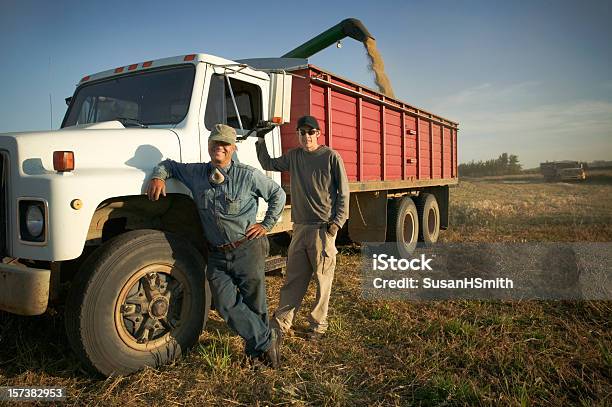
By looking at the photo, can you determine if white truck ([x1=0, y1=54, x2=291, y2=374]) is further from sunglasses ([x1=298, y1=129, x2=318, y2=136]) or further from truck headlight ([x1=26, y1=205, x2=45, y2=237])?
sunglasses ([x1=298, y1=129, x2=318, y2=136])

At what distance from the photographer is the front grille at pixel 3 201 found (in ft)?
9.32

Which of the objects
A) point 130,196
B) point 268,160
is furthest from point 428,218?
point 130,196

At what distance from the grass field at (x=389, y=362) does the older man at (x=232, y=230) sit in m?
0.27

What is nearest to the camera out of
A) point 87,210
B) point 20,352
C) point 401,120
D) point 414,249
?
point 87,210

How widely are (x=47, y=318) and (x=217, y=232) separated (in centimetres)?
209

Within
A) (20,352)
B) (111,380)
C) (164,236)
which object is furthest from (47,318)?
(164,236)

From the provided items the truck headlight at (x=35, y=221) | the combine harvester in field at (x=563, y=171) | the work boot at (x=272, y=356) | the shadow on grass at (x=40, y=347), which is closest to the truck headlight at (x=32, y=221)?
the truck headlight at (x=35, y=221)

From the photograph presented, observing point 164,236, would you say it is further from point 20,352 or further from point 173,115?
point 20,352

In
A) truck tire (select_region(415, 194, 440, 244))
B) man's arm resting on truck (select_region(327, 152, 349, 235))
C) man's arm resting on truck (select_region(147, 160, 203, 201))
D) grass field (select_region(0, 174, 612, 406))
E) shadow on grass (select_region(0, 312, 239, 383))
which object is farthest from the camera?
truck tire (select_region(415, 194, 440, 244))

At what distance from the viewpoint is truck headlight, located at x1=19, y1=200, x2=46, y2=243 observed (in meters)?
2.70

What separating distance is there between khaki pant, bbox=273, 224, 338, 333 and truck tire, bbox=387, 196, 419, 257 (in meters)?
3.33

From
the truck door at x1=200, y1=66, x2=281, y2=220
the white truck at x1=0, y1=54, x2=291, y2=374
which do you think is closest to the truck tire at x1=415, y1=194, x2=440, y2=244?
the truck door at x1=200, y1=66, x2=281, y2=220

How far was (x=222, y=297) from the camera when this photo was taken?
10.2 feet

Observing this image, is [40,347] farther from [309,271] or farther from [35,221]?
[309,271]
